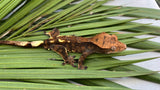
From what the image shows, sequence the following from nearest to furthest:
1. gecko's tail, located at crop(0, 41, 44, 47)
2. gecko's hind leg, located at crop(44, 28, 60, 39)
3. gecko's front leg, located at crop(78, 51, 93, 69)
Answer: gecko's front leg, located at crop(78, 51, 93, 69) < gecko's tail, located at crop(0, 41, 44, 47) < gecko's hind leg, located at crop(44, 28, 60, 39)

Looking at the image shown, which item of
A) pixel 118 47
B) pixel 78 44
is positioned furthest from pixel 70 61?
pixel 118 47

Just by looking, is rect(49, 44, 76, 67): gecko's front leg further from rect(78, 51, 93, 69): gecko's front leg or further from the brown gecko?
rect(78, 51, 93, 69): gecko's front leg

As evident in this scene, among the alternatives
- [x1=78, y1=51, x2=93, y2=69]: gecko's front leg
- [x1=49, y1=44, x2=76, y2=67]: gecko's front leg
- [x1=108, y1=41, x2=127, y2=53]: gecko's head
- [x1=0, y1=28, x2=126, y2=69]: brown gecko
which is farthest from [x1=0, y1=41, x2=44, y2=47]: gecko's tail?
[x1=108, y1=41, x2=127, y2=53]: gecko's head

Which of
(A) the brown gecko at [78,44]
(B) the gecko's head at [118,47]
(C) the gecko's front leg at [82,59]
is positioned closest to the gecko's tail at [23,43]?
(A) the brown gecko at [78,44]

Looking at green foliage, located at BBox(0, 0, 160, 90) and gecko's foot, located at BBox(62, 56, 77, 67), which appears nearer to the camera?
green foliage, located at BBox(0, 0, 160, 90)

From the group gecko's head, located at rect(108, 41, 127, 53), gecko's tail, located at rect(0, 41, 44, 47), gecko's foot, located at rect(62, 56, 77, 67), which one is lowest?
gecko's foot, located at rect(62, 56, 77, 67)

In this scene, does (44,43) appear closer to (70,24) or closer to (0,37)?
(70,24)

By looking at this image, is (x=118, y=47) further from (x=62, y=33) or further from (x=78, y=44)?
(x=62, y=33)
